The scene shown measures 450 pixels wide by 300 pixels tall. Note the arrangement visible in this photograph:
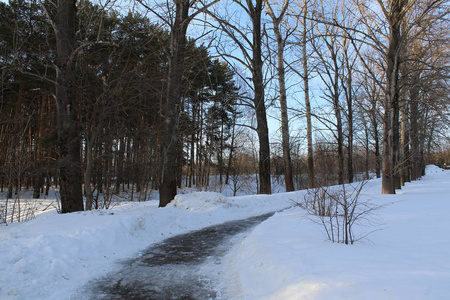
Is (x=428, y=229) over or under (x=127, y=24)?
under

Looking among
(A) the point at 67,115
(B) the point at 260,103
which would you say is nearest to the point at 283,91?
(B) the point at 260,103

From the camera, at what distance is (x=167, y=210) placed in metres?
8.46

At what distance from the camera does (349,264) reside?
3197 millimetres

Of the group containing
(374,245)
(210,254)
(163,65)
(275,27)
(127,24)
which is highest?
(275,27)

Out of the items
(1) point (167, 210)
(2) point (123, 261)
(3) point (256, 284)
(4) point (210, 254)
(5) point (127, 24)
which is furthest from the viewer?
(5) point (127, 24)

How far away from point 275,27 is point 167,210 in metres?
12.0

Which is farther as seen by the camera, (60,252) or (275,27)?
(275,27)

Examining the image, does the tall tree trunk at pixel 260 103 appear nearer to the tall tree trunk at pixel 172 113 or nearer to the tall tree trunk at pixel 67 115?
the tall tree trunk at pixel 172 113

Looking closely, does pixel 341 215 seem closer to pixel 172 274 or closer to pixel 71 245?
pixel 172 274

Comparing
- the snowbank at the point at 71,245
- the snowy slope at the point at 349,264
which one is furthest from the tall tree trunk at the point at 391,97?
the snowbank at the point at 71,245

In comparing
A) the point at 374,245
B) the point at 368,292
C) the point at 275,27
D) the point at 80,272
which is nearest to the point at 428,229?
the point at 374,245

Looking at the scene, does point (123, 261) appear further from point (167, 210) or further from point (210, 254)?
point (167, 210)

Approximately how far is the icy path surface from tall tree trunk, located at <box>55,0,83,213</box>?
14.4ft

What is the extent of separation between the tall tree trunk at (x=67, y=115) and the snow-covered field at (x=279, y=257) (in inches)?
96.1
